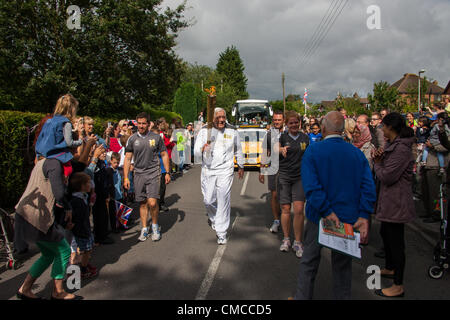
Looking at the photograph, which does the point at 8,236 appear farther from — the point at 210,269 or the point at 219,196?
the point at 219,196

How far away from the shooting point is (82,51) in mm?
13977

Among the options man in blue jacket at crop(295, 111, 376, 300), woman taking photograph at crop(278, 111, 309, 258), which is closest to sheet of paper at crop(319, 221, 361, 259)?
man in blue jacket at crop(295, 111, 376, 300)

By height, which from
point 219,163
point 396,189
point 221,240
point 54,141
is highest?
point 54,141

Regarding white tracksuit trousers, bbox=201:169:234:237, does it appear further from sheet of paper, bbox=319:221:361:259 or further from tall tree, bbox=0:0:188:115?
tall tree, bbox=0:0:188:115

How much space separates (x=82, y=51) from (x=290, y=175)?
40.0 feet

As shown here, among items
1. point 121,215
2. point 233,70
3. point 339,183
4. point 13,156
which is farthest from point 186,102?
point 233,70

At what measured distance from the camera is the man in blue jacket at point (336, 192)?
117 inches

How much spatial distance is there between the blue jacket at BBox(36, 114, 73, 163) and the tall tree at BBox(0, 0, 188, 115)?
390 inches

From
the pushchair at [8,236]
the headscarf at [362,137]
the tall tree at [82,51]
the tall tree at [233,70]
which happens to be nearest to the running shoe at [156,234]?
the pushchair at [8,236]

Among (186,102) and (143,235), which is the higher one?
(186,102)

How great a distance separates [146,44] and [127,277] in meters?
13.9

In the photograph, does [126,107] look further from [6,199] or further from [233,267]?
[233,267]

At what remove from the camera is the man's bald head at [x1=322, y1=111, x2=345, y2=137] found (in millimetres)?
3074
